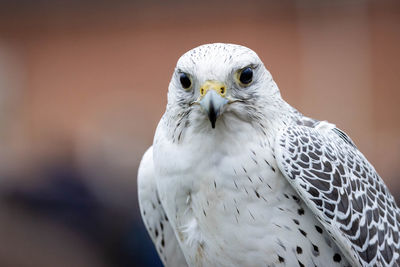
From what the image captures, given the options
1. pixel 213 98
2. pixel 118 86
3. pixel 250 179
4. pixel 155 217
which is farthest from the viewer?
pixel 118 86

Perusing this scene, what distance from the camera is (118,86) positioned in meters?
9.29

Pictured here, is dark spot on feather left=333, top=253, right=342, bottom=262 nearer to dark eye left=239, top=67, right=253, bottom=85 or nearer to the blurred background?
dark eye left=239, top=67, right=253, bottom=85

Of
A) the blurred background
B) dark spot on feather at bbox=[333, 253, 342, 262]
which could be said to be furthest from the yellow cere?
the blurred background

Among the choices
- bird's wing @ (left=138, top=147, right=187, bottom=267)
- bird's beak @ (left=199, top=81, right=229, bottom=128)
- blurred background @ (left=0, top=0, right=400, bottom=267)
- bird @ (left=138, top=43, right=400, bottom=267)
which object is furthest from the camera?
blurred background @ (left=0, top=0, right=400, bottom=267)

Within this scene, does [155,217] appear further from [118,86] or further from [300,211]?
[118,86]

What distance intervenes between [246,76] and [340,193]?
0.59 m

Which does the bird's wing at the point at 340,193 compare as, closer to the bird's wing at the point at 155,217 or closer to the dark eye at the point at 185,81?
the dark eye at the point at 185,81

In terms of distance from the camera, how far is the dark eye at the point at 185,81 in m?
2.23

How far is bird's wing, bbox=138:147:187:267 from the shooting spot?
101 inches

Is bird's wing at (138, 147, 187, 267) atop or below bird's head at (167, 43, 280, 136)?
below

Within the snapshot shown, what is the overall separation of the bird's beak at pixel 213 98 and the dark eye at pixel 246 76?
10cm

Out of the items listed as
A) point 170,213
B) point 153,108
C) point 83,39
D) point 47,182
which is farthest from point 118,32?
point 170,213

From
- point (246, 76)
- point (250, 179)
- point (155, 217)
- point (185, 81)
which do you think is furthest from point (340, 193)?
point (155, 217)

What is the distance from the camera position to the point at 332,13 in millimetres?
8602
